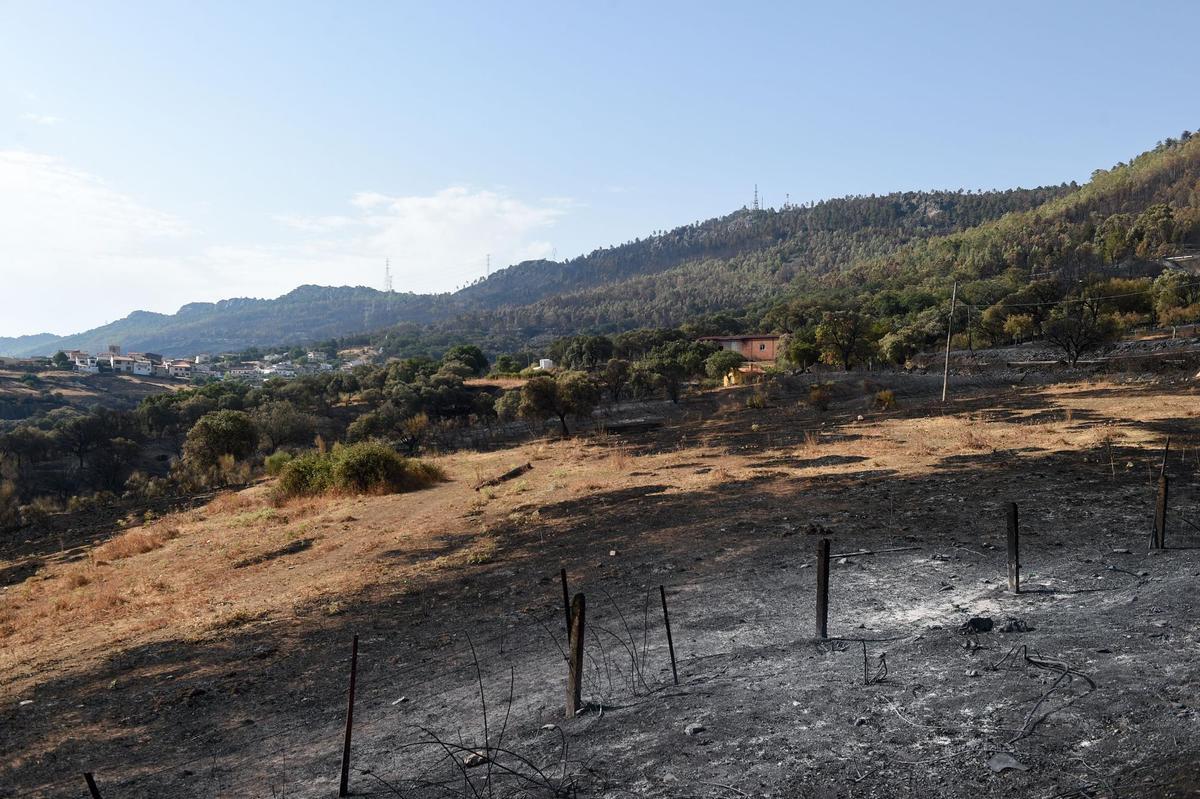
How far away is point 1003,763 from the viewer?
Result: 5.63 m

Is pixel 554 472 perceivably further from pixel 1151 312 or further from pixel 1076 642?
pixel 1151 312

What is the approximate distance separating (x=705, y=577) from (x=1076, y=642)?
563cm

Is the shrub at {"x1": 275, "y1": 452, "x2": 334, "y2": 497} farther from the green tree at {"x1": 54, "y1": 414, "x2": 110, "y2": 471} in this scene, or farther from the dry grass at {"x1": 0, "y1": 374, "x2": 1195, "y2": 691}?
the green tree at {"x1": 54, "y1": 414, "x2": 110, "y2": 471}

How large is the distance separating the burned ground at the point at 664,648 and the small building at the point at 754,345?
75.8m

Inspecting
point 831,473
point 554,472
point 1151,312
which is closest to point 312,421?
point 554,472

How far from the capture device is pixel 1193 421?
23.6 metres

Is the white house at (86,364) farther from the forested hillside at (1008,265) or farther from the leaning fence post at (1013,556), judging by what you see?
the leaning fence post at (1013,556)

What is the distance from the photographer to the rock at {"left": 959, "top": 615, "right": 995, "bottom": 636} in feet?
27.2

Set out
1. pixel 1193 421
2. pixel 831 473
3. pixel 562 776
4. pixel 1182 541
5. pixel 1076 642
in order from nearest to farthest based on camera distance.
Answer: pixel 562 776
pixel 1076 642
pixel 1182 541
pixel 831 473
pixel 1193 421

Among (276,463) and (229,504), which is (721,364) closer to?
(276,463)

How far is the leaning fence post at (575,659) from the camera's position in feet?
21.3

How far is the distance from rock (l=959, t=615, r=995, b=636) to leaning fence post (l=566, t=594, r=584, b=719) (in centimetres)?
472

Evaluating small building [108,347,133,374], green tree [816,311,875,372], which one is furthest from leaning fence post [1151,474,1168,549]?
small building [108,347,133,374]

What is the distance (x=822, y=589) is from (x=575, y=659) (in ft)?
11.1
